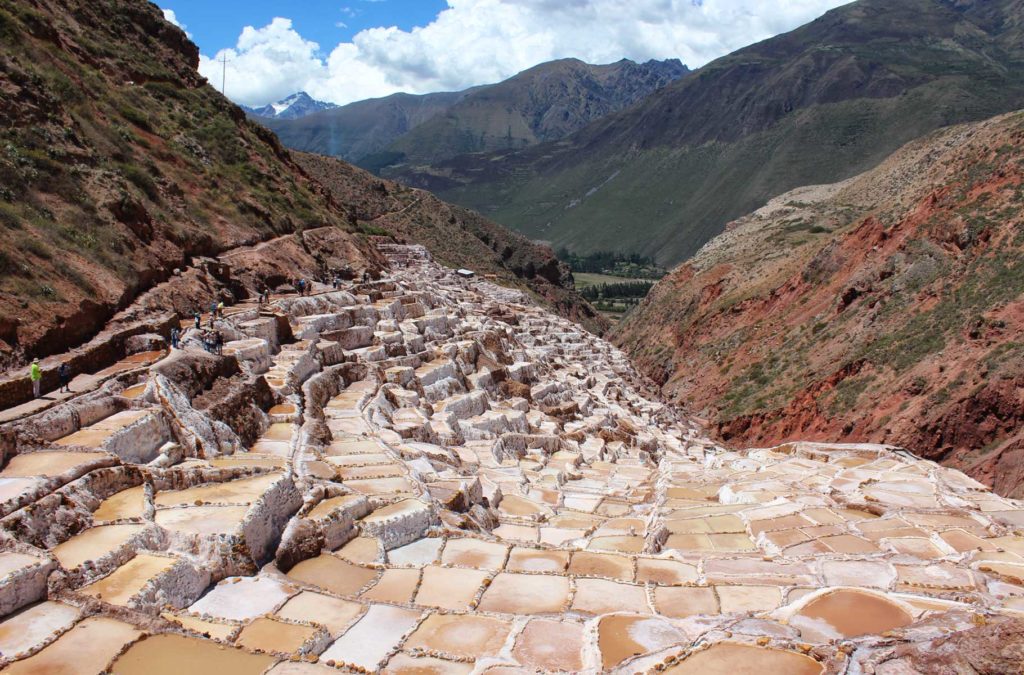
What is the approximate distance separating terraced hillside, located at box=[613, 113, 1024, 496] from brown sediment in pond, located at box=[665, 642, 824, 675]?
17.1 meters

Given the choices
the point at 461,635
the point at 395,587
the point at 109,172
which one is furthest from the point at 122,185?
the point at 461,635

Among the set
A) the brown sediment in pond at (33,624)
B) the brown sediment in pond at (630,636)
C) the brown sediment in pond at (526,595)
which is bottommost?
the brown sediment in pond at (526,595)

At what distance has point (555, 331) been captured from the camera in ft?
162

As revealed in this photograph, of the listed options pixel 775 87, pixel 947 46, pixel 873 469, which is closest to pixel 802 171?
pixel 775 87

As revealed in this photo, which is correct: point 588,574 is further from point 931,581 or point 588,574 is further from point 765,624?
point 931,581

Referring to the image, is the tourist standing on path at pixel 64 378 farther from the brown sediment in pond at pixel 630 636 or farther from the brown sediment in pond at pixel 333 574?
the brown sediment in pond at pixel 630 636

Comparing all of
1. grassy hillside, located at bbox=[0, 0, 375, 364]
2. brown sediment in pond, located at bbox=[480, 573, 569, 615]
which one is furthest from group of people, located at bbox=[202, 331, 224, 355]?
brown sediment in pond, located at bbox=[480, 573, 569, 615]

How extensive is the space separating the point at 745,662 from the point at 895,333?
94.4 feet

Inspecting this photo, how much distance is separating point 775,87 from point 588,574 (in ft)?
623

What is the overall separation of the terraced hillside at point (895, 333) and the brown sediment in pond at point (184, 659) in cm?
2120

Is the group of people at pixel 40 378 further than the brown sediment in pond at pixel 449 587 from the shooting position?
Yes

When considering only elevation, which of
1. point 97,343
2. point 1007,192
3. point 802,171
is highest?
point 802,171

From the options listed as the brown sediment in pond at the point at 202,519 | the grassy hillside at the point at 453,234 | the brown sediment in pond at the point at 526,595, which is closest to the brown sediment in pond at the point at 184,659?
the brown sediment in pond at the point at 202,519

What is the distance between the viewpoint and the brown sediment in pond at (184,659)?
25.2ft
